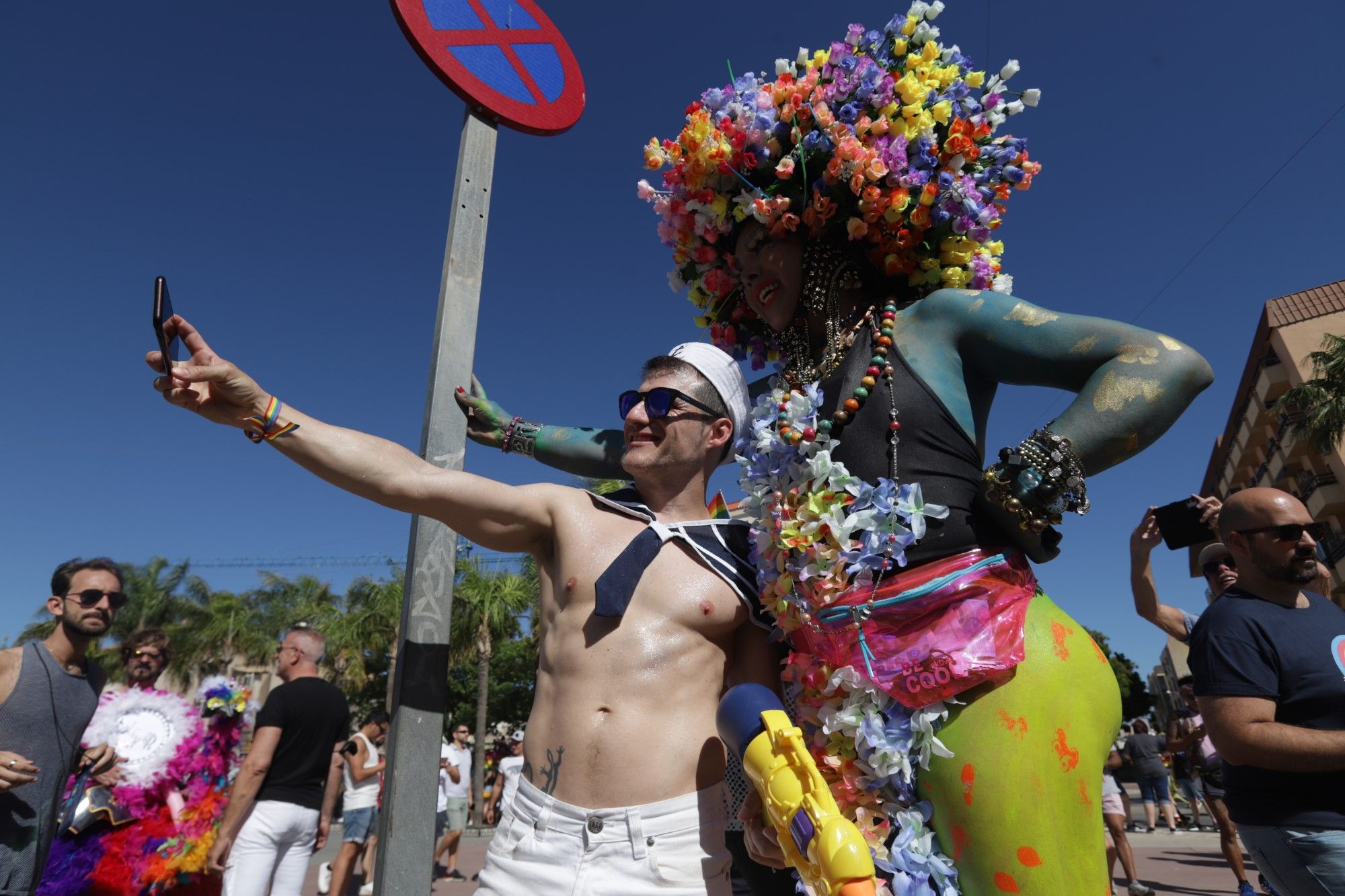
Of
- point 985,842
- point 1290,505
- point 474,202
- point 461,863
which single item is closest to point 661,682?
point 985,842

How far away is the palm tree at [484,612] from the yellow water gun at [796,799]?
1985 cm

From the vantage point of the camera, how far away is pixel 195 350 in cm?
202

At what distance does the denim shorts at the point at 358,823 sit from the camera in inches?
287

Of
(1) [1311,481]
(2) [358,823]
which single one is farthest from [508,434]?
(1) [1311,481]

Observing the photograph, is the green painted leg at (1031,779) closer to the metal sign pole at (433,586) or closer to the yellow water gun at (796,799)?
the yellow water gun at (796,799)

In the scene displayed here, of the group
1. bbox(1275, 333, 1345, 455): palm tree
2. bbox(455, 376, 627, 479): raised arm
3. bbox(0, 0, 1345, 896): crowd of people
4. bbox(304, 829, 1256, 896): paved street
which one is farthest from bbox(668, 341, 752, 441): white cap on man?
bbox(1275, 333, 1345, 455): palm tree

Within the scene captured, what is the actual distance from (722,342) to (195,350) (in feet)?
5.18

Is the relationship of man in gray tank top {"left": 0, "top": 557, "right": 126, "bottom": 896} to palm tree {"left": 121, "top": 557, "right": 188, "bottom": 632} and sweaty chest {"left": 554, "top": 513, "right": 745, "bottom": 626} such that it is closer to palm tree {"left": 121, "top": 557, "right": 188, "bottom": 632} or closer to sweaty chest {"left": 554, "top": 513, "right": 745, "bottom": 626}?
sweaty chest {"left": 554, "top": 513, "right": 745, "bottom": 626}

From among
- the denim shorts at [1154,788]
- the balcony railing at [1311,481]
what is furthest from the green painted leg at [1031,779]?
the balcony railing at [1311,481]

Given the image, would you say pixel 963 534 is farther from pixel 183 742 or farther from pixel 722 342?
pixel 183 742

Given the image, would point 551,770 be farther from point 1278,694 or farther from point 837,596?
point 1278,694

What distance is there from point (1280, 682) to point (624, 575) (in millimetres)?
2262

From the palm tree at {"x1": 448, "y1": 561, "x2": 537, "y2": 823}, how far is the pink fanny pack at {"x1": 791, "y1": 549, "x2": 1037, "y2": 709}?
19.8 metres

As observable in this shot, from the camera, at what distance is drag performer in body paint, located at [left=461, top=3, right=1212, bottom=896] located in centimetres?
166
